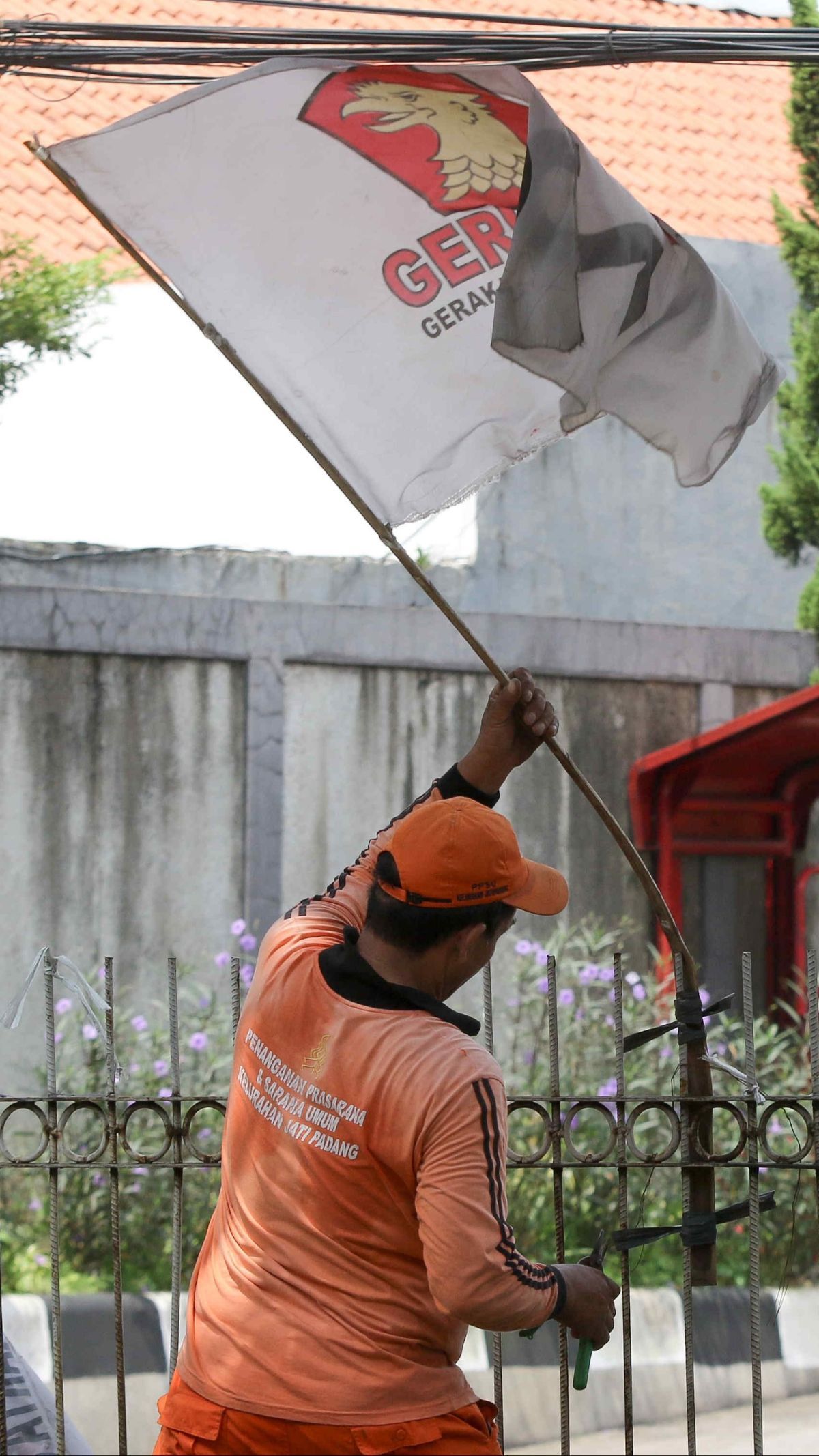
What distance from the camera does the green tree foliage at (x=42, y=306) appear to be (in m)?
7.73

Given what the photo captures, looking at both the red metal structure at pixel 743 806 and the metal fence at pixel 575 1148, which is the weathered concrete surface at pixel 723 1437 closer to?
the metal fence at pixel 575 1148

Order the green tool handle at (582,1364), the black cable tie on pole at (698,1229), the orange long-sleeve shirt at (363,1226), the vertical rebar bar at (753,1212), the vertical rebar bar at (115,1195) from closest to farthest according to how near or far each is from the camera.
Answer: the orange long-sleeve shirt at (363,1226) < the green tool handle at (582,1364) < the black cable tie on pole at (698,1229) < the vertical rebar bar at (753,1212) < the vertical rebar bar at (115,1195)

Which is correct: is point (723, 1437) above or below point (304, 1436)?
below

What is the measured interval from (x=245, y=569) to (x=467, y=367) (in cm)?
535

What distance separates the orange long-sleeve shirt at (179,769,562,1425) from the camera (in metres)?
2.29

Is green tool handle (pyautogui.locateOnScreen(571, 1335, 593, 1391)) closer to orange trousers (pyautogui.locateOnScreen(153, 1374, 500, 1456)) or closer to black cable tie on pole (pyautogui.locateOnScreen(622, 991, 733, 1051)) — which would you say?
orange trousers (pyautogui.locateOnScreen(153, 1374, 500, 1456))

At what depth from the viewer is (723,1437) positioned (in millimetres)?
5461

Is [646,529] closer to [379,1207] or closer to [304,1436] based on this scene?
[379,1207]

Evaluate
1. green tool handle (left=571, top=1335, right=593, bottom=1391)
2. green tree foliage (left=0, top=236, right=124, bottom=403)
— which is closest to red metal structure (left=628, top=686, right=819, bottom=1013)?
green tree foliage (left=0, top=236, right=124, bottom=403)

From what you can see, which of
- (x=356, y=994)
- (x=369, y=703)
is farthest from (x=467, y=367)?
(x=369, y=703)

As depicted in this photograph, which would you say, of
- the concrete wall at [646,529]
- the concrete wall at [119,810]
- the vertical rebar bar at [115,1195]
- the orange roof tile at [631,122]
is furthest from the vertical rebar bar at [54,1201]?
the orange roof tile at [631,122]

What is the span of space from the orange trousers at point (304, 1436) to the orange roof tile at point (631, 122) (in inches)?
326

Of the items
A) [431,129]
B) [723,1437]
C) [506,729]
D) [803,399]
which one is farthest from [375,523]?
[803,399]

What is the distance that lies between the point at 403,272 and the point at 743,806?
19.0 feet
